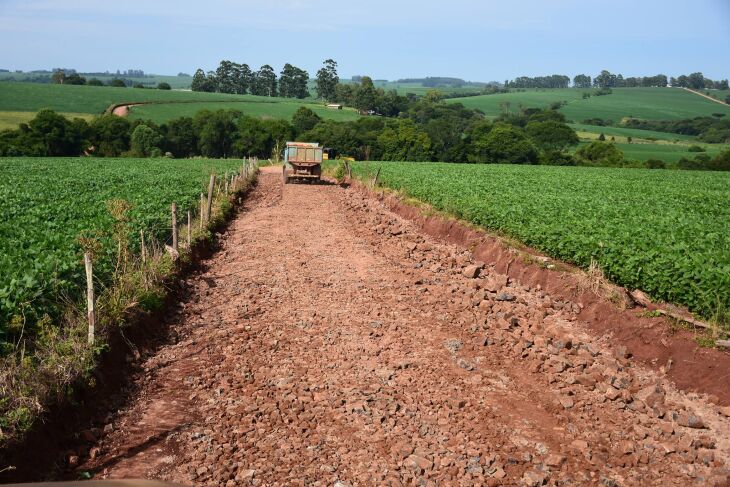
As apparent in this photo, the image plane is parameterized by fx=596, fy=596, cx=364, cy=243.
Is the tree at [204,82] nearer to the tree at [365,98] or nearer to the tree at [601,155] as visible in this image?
the tree at [365,98]

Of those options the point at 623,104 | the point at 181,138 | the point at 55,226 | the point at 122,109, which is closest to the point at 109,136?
the point at 181,138

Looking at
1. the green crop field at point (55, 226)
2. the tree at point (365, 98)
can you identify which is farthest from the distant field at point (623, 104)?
the green crop field at point (55, 226)

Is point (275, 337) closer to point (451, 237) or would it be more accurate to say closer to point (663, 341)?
point (663, 341)

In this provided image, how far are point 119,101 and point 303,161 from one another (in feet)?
241

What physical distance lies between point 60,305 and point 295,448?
3.71 m

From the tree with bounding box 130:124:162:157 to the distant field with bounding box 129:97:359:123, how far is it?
51.9 feet

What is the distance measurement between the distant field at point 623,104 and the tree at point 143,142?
82950mm

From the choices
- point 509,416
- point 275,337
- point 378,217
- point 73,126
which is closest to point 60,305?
point 275,337

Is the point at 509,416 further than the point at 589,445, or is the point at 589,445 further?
A: the point at 509,416

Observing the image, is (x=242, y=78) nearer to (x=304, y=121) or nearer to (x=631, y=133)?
(x=304, y=121)

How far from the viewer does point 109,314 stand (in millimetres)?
8039

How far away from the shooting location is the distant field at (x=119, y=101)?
274 ft

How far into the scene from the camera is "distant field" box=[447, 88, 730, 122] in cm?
12425

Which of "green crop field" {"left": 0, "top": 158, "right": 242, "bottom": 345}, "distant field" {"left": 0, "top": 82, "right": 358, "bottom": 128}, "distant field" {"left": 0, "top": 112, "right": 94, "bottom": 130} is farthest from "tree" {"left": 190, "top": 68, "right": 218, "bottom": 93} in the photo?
"green crop field" {"left": 0, "top": 158, "right": 242, "bottom": 345}
